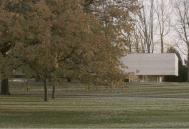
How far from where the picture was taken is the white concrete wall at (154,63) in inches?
3639

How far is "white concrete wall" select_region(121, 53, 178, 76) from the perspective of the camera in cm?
9244

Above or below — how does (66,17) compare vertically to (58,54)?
above

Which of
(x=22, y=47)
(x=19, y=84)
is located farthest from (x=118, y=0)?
(x=19, y=84)

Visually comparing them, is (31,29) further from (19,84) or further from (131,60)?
(131,60)

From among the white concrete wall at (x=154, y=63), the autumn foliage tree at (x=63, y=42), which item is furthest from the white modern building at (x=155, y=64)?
the autumn foliage tree at (x=63, y=42)

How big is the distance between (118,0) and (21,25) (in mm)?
6850

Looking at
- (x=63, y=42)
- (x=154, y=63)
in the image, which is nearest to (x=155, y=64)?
(x=154, y=63)

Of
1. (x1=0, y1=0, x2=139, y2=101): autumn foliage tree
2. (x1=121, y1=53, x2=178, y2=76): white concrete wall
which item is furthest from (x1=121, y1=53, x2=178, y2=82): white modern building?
(x1=0, y1=0, x2=139, y2=101): autumn foliage tree

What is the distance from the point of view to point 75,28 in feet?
93.1

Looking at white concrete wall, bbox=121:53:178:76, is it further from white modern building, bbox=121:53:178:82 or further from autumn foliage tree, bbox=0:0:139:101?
autumn foliage tree, bbox=0:0:139:101

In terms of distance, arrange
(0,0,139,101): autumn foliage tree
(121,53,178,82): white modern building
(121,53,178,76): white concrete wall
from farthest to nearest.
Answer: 1. (121,53,178,76): white concrete wall
2. (121,53,178,82): white modern building
3. (0,0,139,101): autumn foliage tree

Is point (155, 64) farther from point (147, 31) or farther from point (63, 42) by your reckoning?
point (63, 42)

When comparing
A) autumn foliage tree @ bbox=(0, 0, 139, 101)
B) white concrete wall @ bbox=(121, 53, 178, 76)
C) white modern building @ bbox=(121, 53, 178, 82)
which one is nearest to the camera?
autumn foliage tree @ bbox=(0, 0, 139, 101)

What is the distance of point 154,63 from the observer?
95188 mm
